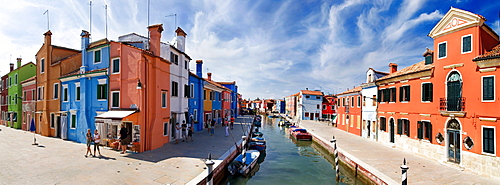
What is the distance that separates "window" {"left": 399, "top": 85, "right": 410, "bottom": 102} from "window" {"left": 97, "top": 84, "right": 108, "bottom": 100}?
71.5 ft

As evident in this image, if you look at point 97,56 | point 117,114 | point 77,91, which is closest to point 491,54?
point 117,114

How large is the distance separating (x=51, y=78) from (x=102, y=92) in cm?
849

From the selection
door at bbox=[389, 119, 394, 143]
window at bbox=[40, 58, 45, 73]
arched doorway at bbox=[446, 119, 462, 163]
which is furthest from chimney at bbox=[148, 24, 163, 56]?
door at bbox=[389, 119, 394, 143]

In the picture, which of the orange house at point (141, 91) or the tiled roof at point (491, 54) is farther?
the orange house at point (141, 91)

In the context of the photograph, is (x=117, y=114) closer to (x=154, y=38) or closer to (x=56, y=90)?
(x=154, y=38)

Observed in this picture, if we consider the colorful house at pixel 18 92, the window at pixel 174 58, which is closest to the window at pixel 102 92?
the window at pixel 174 58

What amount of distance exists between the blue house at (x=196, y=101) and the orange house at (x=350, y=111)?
58.4 ft

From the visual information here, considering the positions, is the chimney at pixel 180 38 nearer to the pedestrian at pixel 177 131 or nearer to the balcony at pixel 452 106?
the pedestrian at pixel 177 131

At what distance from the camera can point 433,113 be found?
Result: 14727mm

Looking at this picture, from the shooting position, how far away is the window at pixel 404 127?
→ 1731 centimetres

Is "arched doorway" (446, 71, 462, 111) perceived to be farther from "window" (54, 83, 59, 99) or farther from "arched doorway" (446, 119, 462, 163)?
"window" (54, 83, 59, 99)

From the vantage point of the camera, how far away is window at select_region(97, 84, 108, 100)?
54.0 ft

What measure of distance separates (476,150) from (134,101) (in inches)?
757

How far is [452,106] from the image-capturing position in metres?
13.3
